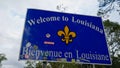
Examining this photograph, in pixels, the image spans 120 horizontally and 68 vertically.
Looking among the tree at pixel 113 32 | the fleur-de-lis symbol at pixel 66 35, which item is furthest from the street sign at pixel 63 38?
the tree at pixel 113 32

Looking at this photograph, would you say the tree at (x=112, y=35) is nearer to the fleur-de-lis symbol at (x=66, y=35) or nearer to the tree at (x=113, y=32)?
the tree at (x=113, y=32)

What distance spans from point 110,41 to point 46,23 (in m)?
26.0

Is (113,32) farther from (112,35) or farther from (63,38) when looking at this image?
(63,38)

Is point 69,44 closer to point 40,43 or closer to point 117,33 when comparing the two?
point 40,43

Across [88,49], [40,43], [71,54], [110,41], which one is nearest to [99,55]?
[88,49]

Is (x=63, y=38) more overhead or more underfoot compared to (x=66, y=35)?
more underfoot

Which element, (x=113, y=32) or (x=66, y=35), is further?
(x=113, y=32)

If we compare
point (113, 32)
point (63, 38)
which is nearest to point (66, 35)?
point (63, 38)

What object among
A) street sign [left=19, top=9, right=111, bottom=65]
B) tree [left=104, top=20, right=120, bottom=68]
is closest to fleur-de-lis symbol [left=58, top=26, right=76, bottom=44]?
street sign [left=19, top=9, right=111, bottom=65]

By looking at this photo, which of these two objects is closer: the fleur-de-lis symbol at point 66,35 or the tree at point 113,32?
the fleur-de-lis symbol at point 66,35

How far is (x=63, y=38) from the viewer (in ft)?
30.8

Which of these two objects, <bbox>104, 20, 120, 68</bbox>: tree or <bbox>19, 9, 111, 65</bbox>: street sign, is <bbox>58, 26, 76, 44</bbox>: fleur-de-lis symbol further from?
<bbox>104, 20, 120, 68</bbox>: tree

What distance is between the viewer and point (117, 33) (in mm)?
34531

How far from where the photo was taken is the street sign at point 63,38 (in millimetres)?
8773
